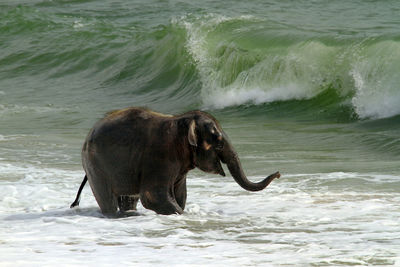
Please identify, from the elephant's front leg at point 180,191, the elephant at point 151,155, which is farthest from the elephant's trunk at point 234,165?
the elephant's front leg at point 180,191

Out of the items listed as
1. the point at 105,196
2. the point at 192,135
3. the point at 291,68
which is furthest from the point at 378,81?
the point at 105,196

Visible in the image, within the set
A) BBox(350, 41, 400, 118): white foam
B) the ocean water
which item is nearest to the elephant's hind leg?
the ocean water

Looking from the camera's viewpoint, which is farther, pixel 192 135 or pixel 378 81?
pixel 378 81

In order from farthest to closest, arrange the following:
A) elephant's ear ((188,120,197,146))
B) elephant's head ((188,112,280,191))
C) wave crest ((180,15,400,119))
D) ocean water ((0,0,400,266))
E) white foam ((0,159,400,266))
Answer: wave crest ((180,15,400,119)), elephant's head ((188,112,280,191)), elephant's ear ((188,120,197,146)), ocean water ((0,0,400,266)), white foam ((0,159,400,266))

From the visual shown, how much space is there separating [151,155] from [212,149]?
1.49ft

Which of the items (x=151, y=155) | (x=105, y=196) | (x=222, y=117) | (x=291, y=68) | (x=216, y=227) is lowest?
(x=222, y=117)

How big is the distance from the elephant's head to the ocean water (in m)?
0.35

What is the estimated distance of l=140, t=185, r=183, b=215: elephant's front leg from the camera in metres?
6.43

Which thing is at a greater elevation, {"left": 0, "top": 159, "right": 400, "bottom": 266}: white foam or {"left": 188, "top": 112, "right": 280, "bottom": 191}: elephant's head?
{"left": 188, "top": 112, "right": 280, "bottom": 191}: elephant's head

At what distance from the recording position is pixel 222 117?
16.0 metres

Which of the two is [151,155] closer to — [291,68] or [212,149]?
[212,149]

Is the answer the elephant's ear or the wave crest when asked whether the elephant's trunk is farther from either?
the wave crest

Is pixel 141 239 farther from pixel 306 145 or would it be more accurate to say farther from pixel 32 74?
pixel 32 74

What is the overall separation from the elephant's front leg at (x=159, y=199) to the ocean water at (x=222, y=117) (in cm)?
9
